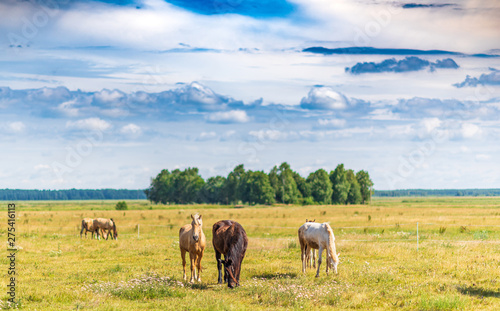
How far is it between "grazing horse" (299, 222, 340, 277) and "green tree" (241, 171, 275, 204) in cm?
10520

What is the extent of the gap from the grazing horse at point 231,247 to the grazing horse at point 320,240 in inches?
104

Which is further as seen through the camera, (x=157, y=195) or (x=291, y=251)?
(x=157, y=195)

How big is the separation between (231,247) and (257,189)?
110332 millimetres

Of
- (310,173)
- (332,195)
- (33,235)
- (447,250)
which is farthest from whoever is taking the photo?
(310,173)

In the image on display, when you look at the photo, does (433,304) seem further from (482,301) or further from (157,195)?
(157,195)

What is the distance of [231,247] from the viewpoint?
14.9 m

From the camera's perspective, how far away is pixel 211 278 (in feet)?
54.7

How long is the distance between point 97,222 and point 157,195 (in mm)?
140172

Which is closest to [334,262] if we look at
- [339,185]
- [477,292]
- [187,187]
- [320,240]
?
[320,240]

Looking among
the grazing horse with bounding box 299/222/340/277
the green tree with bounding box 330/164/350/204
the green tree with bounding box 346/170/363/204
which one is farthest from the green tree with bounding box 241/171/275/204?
the grazing horse with bounding box 299/222/340/277

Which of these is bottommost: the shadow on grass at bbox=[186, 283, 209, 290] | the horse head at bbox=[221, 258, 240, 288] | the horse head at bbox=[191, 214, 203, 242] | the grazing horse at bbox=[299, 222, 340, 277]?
the shadow on grass at bbox=[186, 283, 209, 290]

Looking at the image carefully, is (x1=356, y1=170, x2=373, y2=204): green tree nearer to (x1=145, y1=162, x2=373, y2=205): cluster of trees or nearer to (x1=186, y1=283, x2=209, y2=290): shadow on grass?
(x1=145, y1=162, x2=373, y2=205): cluster of trees

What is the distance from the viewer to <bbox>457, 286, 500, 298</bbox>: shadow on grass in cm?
1356

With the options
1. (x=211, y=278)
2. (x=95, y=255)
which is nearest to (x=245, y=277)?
(x=211, y=278)
